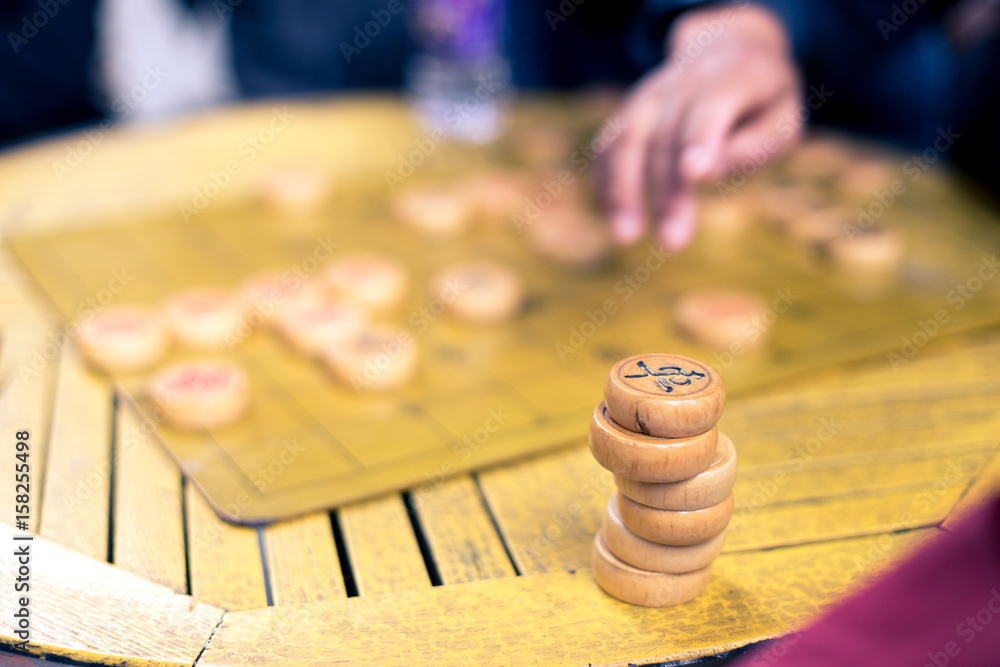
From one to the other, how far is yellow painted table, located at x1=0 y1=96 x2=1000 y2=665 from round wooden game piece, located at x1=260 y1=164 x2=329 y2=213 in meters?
0.74

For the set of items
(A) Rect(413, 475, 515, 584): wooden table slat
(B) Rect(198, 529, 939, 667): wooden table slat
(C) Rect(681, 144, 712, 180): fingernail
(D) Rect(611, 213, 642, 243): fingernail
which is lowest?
(A) Rect(413, 475, 515, 584): wooden table slat

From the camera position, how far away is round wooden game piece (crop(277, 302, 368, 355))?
144 cm

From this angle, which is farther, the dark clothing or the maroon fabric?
the dark clothing

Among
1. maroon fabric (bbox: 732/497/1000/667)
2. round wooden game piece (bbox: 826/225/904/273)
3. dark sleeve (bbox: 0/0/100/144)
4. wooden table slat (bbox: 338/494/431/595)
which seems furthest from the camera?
dark sleeve (bbox: 0/0/100/144)

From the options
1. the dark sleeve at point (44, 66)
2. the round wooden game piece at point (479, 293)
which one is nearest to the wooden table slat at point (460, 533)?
the round wooden game piece at point (479, 293)

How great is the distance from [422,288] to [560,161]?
784 millimetres

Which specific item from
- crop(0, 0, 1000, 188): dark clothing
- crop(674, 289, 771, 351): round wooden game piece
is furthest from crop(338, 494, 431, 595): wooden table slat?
crop(0, 0, 1000, 188): dark clothing

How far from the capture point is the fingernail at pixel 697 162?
1381 millimetres

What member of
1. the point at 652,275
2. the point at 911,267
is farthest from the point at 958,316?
the point at 652,275

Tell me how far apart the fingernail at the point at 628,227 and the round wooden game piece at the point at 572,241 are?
0.24 metres

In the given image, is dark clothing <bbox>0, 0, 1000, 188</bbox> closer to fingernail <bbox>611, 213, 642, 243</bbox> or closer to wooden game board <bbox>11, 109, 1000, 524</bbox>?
wooden game board <bbox>11, 109, 1000, 524</bbox>

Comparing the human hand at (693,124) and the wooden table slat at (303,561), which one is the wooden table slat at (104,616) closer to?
the wooden table slat at (303,561)

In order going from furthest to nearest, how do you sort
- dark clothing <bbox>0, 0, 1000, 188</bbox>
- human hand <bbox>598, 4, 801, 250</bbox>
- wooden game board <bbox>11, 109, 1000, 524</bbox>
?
dark clothing <bbox>0, 0, 1000, 188</bbox> → human hand <bbox>598, 4, 801, 250</bbox> → wooden game board <bbox>11, 109, 1000, 524</bbox>

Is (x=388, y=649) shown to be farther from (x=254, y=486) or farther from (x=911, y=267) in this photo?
(x=911, y=267)
